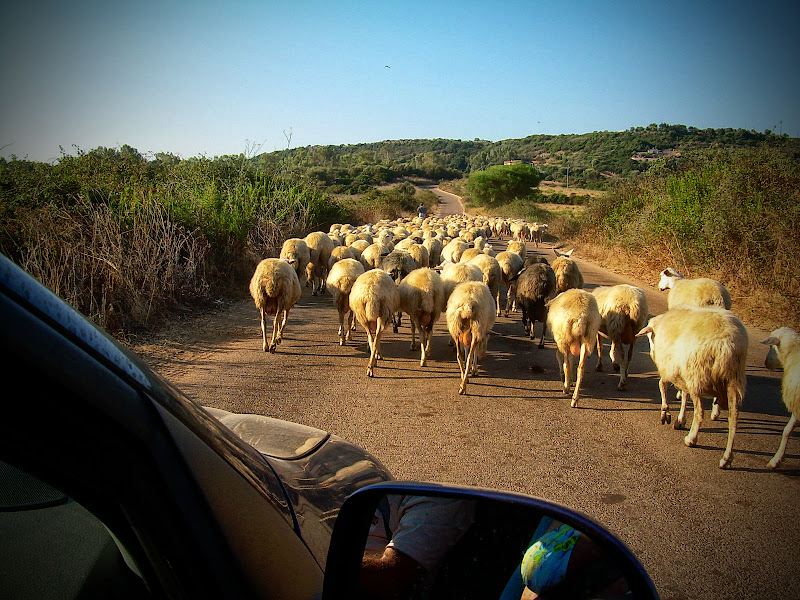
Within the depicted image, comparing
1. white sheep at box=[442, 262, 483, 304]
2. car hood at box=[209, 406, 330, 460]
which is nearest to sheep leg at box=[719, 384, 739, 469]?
white sheep at box=[442, 262, 483, 304]

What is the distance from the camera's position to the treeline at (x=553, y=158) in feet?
175

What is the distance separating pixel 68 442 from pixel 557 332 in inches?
268

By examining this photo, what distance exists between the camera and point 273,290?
8.58 m

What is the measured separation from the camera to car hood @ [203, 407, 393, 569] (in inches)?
54.7

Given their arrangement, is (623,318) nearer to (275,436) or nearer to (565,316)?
(565,316)

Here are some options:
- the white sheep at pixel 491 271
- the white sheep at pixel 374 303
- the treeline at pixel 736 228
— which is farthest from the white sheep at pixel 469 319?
the treeline at pixel 736 228

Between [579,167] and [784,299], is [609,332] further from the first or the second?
[579,167]

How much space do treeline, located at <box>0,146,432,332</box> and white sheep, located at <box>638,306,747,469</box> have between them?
8.25 m

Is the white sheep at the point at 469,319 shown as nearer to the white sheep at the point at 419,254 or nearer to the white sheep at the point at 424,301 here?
the white sheep at the point at 424,301

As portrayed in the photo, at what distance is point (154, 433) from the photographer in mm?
854

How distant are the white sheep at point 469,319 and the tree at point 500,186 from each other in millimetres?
45143

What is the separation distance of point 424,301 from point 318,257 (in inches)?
241

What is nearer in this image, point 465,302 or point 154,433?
point 154,433

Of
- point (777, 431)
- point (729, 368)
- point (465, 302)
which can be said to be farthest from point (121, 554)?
point (777, 431)
